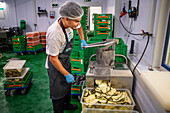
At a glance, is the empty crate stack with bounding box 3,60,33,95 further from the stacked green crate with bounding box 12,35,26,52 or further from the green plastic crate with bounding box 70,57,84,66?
the stacked green crate with bounding box 12,35,26,52

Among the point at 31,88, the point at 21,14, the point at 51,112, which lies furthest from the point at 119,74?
the point at 21,14

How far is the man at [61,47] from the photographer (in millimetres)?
1621

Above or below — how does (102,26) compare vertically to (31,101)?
above

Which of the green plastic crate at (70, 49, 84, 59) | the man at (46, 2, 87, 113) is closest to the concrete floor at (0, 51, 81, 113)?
the man at (46, 2, 87, 113)

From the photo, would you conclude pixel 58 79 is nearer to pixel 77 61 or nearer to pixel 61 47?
pixel 61 47

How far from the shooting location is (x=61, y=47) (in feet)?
5.92

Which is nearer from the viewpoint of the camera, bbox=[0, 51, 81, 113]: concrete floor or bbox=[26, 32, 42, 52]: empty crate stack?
bbox=[0, 51, 81, 113]: concrete floor

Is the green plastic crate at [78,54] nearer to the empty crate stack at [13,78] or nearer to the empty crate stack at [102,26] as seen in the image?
the empty crate stack at [102,26]

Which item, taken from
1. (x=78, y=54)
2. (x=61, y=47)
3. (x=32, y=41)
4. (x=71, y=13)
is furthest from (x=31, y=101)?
(x=32, y=41)

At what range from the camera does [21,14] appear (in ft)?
25.4

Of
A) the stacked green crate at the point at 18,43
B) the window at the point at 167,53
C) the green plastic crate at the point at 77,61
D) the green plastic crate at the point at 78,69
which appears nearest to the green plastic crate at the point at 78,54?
the green plastic crate at the point at 77,61

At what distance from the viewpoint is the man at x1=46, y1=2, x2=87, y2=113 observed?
162 centimetres

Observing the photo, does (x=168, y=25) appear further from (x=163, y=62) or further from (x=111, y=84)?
(x=111, y=84)

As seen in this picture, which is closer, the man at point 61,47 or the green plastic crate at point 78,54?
the man at point 61,47
